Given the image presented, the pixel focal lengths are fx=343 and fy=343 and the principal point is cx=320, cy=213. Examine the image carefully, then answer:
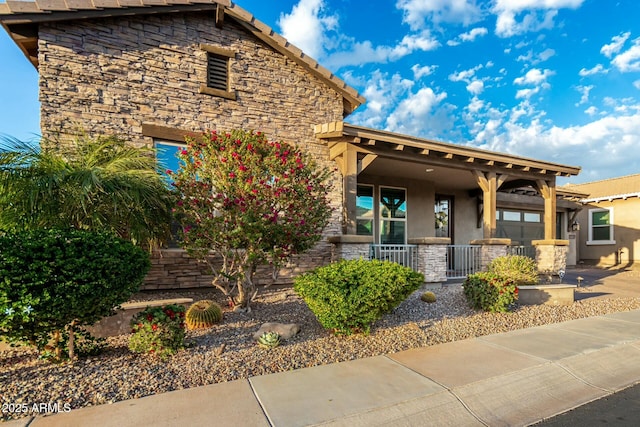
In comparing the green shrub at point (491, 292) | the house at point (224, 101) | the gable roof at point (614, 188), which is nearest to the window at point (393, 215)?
the house at point (224, 101)

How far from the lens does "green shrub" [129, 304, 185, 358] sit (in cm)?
381

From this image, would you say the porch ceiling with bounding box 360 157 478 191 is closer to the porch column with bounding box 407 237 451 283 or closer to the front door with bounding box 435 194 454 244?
the front door with bounding box 435 194 454 244

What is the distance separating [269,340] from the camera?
14.2 ft

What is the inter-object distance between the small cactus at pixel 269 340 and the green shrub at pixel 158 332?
943mm

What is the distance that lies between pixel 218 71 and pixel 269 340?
6279 millimetres

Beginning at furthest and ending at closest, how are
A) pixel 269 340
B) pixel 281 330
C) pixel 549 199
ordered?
pixel 549 199 → pixel 281 330 → pixel 269 340

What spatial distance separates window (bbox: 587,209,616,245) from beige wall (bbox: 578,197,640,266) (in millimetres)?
157

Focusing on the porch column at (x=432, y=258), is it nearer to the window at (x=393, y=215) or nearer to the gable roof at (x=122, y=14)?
the window at (x=393, y=215)

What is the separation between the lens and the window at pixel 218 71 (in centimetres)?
770

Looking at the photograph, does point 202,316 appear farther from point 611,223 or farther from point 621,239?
point 611,223

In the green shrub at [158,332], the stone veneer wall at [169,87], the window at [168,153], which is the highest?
the stone veneer wall at [169,87]

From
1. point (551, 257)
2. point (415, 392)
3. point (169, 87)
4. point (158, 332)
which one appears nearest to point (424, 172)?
point (551, 257)

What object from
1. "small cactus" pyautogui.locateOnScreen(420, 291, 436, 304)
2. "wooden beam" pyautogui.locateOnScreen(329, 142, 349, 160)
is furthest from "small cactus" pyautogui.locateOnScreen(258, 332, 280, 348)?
"wooden beam" pyautogui.locateOnScreen(329, 142, 349, 160)

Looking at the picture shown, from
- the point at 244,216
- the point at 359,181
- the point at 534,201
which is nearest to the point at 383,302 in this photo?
the point at 244,216
